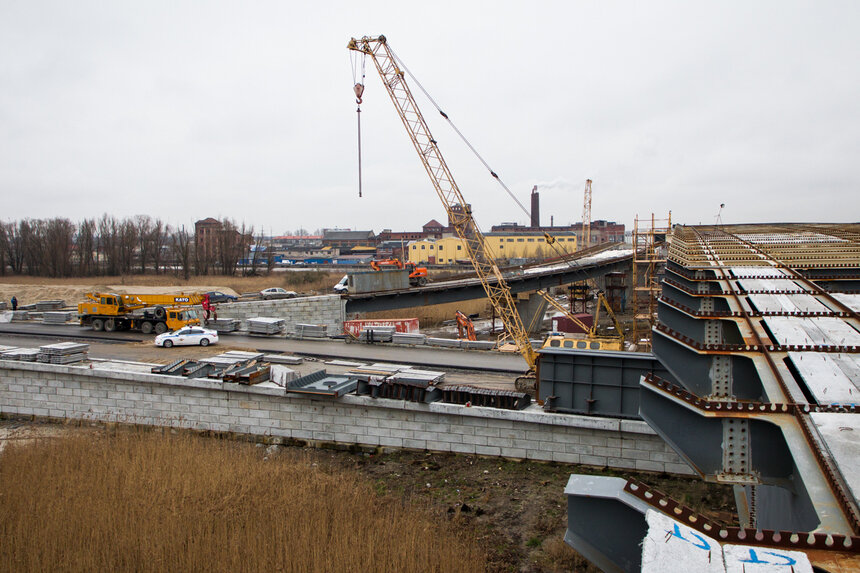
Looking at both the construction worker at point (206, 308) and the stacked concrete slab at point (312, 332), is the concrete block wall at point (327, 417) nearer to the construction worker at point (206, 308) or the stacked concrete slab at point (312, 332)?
the stacked concrete slab at point (312, 332)

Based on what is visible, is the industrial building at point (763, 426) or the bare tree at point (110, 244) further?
the bare tree at point (110, 244)

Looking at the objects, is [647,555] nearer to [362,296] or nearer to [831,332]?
[831,332]

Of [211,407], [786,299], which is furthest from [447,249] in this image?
[786,299]

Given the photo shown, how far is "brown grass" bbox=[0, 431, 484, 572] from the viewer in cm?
1030

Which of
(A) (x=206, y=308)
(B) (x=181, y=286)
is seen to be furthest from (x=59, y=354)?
(B) (x=181, y=286)

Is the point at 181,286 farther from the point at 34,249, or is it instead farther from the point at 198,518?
the point at 198,518

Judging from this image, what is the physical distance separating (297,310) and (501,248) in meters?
91.3

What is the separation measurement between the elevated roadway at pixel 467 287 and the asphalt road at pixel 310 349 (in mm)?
10501

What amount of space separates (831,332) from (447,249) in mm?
108322

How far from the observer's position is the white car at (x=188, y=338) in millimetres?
26625

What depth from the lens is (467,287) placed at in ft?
135

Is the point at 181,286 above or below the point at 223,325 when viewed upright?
below

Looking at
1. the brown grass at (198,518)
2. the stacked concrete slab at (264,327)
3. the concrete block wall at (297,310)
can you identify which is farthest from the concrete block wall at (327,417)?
the concrete block wall at (297,310)

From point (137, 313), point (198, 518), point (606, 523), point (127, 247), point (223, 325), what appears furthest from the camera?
point (127, 247)
